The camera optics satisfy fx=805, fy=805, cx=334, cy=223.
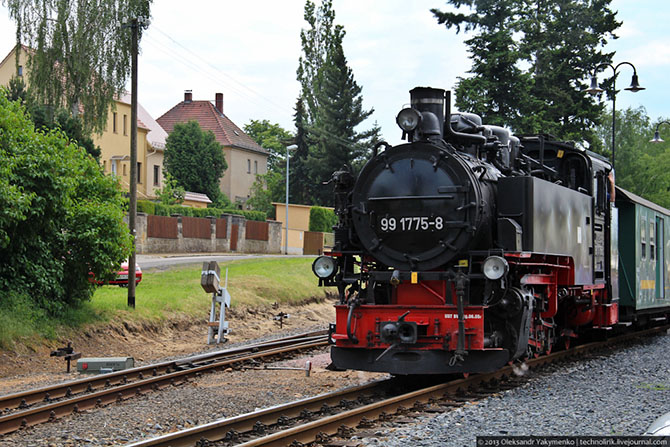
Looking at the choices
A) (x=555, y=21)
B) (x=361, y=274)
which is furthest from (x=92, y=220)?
(x=555, y=21)

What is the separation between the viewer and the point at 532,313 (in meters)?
10.3

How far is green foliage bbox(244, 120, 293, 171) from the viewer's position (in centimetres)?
7762

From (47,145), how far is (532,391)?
1005 cm

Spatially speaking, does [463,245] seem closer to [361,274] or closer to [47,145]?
[361,274]

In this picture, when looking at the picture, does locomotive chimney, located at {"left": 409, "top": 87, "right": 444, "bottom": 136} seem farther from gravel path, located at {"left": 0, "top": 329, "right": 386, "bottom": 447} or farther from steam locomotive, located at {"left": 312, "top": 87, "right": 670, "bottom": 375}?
gravel path, located at {"left": 0, "top": 329, "right": 386, "bottom": 447}

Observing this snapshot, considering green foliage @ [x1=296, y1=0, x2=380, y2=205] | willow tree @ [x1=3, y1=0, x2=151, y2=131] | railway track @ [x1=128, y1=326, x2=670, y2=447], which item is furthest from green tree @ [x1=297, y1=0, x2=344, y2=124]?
railway track @ [x1=128, y1=326, x2=670, y2=447]

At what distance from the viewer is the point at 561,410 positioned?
8.29 m

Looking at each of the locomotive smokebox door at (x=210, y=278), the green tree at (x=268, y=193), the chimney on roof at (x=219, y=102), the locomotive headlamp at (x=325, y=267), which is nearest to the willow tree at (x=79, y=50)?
the locomotive smokebox door at (x=210, y=278)

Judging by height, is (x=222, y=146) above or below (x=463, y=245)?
above

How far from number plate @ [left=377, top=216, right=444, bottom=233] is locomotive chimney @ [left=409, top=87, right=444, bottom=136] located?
1.16 m

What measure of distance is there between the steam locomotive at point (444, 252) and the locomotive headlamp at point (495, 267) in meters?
0.01

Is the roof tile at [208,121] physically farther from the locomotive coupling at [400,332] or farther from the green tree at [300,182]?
the locomotive coupling at [400,332]

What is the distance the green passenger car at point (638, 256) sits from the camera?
14797mm

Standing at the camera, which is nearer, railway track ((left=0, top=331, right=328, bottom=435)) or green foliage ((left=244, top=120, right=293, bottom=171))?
railway track ((left=0, top=331, right=328, bottom=435))
